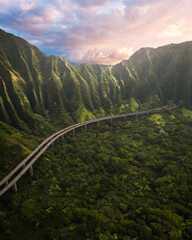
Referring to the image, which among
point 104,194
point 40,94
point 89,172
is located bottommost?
point 104,194

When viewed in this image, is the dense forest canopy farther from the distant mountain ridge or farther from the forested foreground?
the distant mountain ridge

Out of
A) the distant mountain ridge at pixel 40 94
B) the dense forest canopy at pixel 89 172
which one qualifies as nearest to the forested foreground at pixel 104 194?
the dense forest canopy at pixel 89 172

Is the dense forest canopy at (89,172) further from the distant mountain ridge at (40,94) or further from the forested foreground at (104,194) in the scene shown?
the distant mountain ridge at (40,94)

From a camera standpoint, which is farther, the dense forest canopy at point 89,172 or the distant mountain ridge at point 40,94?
the distant mountain ridge at point 40,94

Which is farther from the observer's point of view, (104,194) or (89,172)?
(89,172)

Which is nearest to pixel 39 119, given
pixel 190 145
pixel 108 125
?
pixel 108 125

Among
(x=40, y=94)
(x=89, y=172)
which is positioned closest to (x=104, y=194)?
(x=89, y=172)

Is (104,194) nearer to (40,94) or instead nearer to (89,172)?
(89,172)

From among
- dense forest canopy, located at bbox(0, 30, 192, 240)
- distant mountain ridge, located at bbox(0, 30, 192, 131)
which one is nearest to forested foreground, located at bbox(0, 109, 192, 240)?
dense forest canopy, located at bbox(0, 30, 192, 240)

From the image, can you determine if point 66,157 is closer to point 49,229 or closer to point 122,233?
point 49,229
